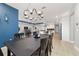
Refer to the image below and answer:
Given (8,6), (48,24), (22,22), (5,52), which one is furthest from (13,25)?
(48,24)

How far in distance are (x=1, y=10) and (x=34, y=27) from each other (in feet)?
3.06

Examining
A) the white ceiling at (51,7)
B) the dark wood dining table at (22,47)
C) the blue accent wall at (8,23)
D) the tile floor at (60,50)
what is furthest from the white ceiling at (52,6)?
the tile floor at (60,50)

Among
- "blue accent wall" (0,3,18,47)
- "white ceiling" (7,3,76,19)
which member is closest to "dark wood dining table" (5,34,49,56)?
"blue accent wall" (0,3,18,47)

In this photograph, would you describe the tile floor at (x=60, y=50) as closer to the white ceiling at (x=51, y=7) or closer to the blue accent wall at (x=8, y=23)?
the blue accent wall at (x=8, y=23)

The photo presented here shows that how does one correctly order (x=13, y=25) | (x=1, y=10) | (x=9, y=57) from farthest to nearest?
(x=1, y=10), (x=13, y=25), (x=9, y=57)

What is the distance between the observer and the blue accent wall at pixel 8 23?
256 centimetres

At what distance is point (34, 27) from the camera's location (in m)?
2.77

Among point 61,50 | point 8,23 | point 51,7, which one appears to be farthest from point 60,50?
point 8,23

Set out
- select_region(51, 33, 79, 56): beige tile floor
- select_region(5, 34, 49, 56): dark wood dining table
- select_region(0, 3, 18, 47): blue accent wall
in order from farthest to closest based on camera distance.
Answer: select_region(51, 33, 79, 56): beige tile floor < select_region(0, 3, 18, 47): blue accent wall < select_region(5, 34, 49, 56): dark wood dining table

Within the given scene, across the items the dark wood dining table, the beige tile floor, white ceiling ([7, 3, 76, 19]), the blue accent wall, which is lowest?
the beige tile floor

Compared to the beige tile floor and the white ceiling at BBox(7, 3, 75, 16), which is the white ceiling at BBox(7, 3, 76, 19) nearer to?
the white ceiling at BBox(7, 3, 75, 16)

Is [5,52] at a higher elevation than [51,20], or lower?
lower

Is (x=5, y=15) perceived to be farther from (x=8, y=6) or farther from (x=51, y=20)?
(x=51, y=20)

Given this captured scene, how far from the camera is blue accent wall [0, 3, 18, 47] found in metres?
Answer: 2.56
